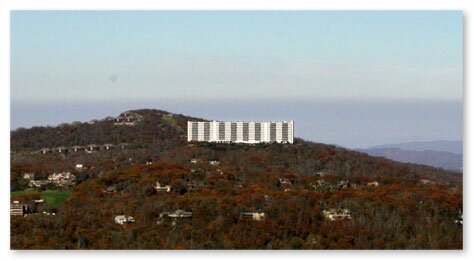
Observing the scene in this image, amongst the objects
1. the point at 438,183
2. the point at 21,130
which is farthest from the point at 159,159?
the point at 438,183

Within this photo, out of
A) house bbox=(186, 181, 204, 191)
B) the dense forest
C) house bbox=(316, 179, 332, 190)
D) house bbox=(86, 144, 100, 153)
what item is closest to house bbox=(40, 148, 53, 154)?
the dense forest

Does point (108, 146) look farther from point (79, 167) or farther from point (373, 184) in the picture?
point (373, 184)

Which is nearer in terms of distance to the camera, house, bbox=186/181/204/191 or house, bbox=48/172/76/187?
house, bbox=186/181/204/191

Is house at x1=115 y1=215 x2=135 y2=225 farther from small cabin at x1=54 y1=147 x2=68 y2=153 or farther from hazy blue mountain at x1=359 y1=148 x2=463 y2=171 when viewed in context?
Result: small cabin at x1=54 y1=147 x2=68 y2=153

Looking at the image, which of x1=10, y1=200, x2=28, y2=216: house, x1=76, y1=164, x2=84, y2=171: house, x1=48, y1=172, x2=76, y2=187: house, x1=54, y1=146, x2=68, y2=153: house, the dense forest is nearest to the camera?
the dense forest

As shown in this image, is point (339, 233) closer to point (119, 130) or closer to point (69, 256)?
point (69, 256)

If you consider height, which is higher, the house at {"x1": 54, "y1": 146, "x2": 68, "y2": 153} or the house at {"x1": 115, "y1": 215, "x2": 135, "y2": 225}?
the house at {"x1": 54, "y1": 146, "x2": 68, "y2": 153}

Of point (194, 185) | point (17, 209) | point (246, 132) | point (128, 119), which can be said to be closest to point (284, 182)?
point (194, 185)

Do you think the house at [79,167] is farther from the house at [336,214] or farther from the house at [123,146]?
the house at [336,214]
